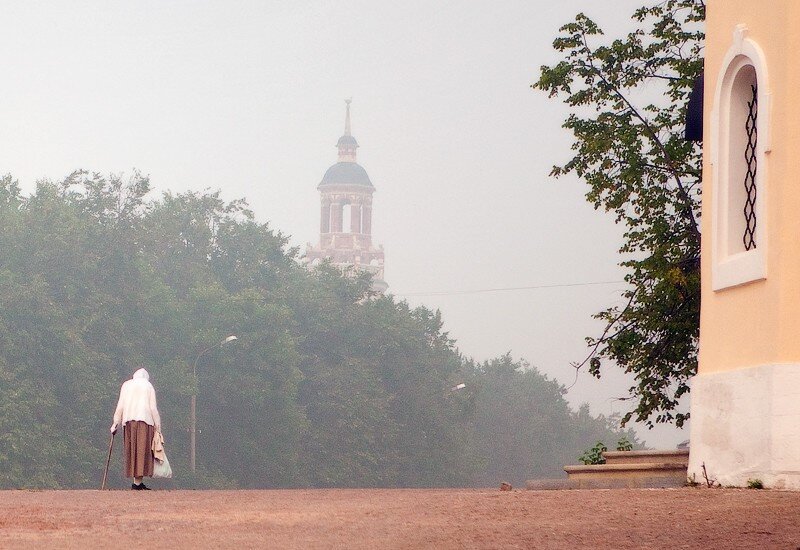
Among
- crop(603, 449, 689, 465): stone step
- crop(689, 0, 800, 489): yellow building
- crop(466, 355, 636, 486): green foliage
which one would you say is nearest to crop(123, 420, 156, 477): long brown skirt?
crop(603, 449, 689, 465): stone step

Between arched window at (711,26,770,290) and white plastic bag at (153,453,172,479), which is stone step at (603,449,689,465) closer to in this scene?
arched window at (711,26,770,290)

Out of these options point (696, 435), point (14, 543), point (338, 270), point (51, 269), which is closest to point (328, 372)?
point (338, 270)

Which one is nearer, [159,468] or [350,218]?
[159,468]

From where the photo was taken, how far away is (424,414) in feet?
255

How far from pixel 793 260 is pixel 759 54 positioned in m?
2.00

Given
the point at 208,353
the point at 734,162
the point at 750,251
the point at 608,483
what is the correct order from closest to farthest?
1. the point at 750,251
2. the point at 734,162
3. the point at 608,483
4. the point at 208,353

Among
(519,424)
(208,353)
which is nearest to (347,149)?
(519,424)

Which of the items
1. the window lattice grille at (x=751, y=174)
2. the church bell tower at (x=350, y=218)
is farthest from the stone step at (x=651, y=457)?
the church bell tower at (x=350, y=218)

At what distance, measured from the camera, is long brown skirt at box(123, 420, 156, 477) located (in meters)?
21.6

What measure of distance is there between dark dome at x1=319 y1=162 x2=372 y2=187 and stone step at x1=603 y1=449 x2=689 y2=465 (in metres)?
174

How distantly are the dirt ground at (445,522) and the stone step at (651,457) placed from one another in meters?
2.69

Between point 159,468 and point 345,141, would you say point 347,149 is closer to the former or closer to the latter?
point 345,141

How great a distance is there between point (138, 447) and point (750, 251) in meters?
10.5

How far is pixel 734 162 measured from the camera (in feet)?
49.1
